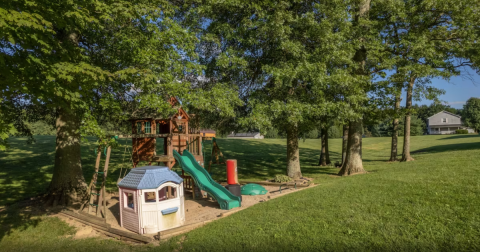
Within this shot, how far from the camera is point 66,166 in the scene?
44.4 feet

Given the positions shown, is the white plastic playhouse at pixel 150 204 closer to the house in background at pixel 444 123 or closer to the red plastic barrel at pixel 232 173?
the red plastic barrel at pixel 232 173

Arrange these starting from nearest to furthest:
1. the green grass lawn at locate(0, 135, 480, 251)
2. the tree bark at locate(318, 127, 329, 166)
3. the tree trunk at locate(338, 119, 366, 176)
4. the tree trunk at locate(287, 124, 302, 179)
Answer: the green grass lawn at locate(0, 135, 480, 251)
the tree trunk at locate(338, 119, 366, 176)
the tree trunk at locate(287, 124, 302, 179)
the tree bark at locate(318, 127, 329, 166)

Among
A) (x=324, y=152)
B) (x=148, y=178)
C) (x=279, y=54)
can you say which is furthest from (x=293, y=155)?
(x=148, y=178)

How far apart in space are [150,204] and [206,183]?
11.7 ft

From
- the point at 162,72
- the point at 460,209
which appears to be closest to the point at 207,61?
the point at 162,72

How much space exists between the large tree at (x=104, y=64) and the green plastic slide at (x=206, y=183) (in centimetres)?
267

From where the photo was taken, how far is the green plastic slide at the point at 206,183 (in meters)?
11.9

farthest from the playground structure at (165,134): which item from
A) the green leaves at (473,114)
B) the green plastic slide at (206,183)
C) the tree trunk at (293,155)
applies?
the green leaves at (473,114)

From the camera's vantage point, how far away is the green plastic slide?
39.1ft

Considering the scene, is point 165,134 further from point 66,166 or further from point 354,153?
point 354,153

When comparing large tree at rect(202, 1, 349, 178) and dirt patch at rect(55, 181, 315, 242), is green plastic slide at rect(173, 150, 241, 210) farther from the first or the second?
large tree at rect(202, 1, 349, 178)

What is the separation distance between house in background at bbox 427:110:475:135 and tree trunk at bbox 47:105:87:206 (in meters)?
101

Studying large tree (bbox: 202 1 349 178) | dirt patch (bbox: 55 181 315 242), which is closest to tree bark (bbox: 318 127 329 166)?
large tree (bbox: 202 1 349 178)

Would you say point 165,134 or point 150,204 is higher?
point 165,134
